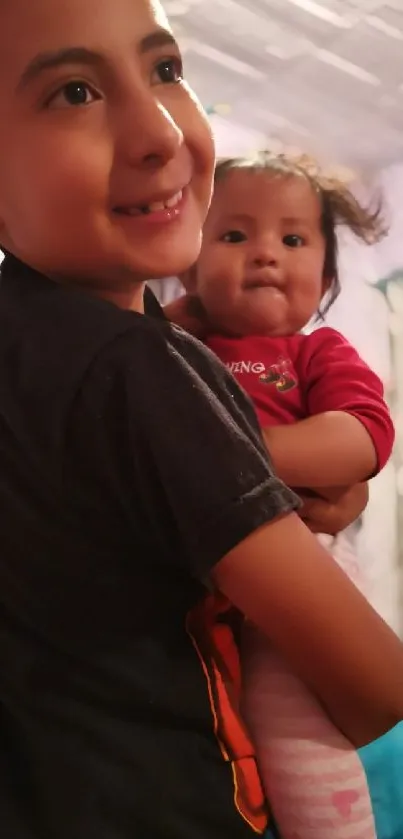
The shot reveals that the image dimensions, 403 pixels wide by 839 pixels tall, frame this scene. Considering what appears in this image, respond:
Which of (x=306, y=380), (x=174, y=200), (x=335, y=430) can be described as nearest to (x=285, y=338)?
(x=306, y=380)

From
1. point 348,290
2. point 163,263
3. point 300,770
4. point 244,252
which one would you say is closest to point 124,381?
point 163,263

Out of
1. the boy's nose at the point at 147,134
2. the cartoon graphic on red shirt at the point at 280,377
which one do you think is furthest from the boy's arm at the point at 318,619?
the cartoon graphic on red shirt at the point at 280,377

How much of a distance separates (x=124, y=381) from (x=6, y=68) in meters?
0.22

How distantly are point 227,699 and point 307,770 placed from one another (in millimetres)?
64

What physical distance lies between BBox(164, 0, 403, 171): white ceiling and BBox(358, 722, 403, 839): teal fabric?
0.89 metres

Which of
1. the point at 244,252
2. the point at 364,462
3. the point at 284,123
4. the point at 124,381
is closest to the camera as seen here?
the point at 124,381

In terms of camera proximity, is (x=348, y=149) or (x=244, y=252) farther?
(x=348, y=149)

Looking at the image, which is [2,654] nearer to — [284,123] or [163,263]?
[163,263]

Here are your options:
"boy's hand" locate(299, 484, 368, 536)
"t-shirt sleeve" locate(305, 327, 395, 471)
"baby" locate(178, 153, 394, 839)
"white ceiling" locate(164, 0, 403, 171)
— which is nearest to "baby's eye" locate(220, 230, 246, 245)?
"baby" locate(178, 153, 394, 839)

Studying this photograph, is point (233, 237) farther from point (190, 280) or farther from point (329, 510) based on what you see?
point (329, 510)

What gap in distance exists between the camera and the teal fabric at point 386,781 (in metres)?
0.62

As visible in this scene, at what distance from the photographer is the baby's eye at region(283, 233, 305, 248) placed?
0.92m

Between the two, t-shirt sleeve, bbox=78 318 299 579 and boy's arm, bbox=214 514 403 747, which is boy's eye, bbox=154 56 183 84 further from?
boy's arm, bbox=214 514 403 747

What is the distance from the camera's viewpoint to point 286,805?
0.54m
